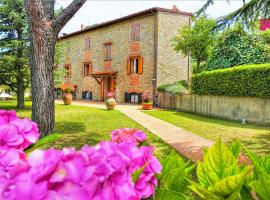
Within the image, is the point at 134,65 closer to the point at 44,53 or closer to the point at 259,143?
the point at 259,143

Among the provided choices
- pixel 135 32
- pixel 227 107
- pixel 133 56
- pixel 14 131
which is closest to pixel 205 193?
pixel 14 131

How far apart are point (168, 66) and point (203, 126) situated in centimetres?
1335

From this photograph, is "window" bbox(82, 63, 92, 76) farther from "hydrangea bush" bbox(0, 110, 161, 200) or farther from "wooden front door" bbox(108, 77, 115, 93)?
"hydrangea bush" bbox(0, 110, 161, 200)

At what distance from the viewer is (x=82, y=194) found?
2.28 ft

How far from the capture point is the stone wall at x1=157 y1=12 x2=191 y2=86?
25047mm

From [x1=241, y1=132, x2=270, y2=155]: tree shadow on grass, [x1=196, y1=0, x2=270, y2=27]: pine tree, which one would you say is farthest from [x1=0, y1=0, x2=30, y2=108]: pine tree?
[x1=241, y1=132, x2=270, y2=155]: tree shadow on grass

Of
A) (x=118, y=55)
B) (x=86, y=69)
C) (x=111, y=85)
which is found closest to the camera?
(x=118, y=55)

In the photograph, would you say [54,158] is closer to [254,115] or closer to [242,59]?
[254,115]

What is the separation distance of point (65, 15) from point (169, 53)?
61.1 feet

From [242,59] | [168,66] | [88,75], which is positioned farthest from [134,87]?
[242,59]

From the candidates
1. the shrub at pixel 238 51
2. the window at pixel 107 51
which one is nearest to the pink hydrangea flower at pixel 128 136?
the shrub at pixel 238 51

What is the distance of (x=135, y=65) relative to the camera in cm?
2678

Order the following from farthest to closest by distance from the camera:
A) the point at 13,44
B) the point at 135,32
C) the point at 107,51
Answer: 1. the point at 107,51
2. the point at 135,32
3. the point at 13,44

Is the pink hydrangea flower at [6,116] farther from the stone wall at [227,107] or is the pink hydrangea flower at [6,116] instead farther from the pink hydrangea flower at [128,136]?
the stone wall at [227,107]
